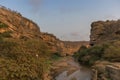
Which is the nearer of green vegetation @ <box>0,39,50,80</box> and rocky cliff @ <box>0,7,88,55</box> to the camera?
green vegetation @ <box>0,39,50,80</box>

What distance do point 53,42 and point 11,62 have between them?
417 feet

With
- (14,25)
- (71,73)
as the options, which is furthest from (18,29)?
(71,73)

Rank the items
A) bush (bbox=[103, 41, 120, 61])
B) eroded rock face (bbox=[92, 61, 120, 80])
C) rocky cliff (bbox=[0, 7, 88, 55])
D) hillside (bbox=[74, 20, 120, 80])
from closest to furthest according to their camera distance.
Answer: eroded rock face (bbox=[92, 61, 120, 80]) < hillside (bbox=[74, 20, 120, 80]) < bush (bbox=[103, 41, 120, 61]) < rocky cliff (bbox=[0, 7, 88, 55])

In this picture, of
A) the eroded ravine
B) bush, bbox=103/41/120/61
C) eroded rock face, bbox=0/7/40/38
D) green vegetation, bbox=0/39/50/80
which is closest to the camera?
green vegetation, bbox=0/39/50/80

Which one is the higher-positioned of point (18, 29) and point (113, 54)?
point (18, 29)

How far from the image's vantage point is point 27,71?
26.3 meters

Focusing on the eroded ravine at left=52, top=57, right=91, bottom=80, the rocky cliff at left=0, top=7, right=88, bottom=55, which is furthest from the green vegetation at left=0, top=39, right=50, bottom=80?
the rocky cliff at left=0, top=7, right=88, bottom=55

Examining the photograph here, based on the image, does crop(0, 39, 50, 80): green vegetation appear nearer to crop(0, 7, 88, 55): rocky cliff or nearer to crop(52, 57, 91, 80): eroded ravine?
crop(52, 57, 91, 80): eroded ravine

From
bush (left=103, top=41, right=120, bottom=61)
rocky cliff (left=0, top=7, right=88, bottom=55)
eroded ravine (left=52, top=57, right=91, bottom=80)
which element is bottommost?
eroded ravine (left=52, top=57, right=91, bottom=80)

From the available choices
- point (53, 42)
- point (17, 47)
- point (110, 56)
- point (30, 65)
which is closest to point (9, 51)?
point (17, 47)

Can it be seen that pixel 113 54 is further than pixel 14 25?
No

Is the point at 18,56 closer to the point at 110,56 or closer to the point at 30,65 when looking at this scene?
the point at 30,65

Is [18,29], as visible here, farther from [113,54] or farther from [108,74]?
[108,74]

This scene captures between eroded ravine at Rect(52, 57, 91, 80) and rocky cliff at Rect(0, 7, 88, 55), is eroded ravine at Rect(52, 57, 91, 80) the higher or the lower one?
the lower one
